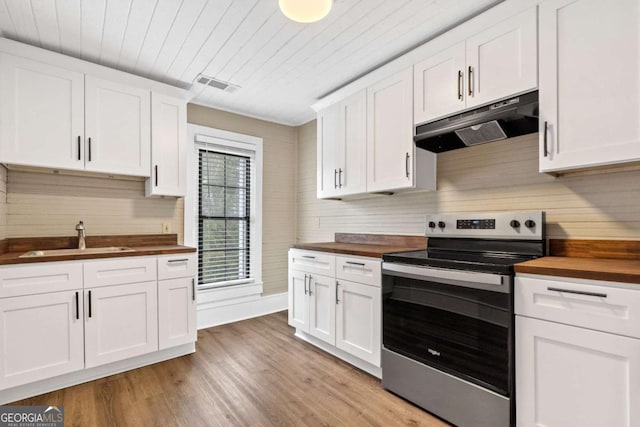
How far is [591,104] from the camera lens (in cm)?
168

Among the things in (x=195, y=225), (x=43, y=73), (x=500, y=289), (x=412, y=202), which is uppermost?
(x=43, y=73)

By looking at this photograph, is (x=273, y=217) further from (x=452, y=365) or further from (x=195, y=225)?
(x=452, y=365)

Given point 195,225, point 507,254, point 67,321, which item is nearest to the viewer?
point 507,254

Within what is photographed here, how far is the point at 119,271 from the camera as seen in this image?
2551 mm

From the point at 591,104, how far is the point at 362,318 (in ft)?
6.43

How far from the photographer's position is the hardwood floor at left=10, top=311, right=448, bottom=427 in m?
1.96

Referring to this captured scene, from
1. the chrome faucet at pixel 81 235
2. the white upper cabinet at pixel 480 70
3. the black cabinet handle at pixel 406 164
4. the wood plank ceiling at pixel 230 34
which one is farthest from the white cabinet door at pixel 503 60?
the chrome faucet at pixel 81 235

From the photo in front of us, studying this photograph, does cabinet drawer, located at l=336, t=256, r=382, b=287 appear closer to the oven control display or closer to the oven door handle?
the oven door handle

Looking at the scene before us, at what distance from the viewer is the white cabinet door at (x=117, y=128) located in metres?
2.71

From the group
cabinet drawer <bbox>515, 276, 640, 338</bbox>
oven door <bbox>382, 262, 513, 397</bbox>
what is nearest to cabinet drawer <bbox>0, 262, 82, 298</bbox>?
Answer: oven door <bbox>382, 262, 513, 397</bbox>

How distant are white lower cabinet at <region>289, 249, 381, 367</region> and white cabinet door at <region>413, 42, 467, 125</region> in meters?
1.19

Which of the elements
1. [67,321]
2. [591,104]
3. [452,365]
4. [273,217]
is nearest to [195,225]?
[273,217]

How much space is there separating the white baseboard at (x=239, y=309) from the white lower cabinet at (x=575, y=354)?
3.07 meters

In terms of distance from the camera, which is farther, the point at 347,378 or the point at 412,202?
the point at 412,202
